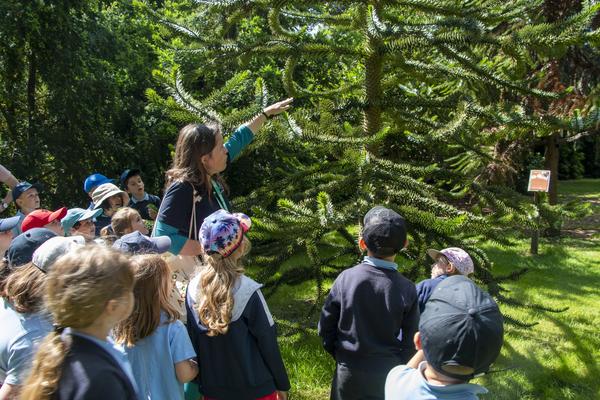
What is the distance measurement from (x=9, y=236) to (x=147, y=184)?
4.19 meters

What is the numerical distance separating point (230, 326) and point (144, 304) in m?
0.40

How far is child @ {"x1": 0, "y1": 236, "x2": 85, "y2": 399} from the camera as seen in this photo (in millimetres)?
2254

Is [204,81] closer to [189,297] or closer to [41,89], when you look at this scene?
[41,89]

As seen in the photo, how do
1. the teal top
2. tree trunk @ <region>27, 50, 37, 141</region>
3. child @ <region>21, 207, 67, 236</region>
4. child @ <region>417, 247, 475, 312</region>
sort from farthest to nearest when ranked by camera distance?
tree trunk @ <region>27, 50, 37, 141</region> < child @ <region>417, 247, 475, 312</region> < child @ <region>21, 207, 67, 236</region> < the teal top

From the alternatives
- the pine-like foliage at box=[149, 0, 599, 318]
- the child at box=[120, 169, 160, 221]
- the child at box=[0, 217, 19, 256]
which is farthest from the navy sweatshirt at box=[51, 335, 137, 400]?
the child at box=[120, 169, 160, 221]

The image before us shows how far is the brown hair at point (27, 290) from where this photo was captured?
228 centimetres

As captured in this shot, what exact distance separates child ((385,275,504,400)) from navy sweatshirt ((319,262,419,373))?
2.66ft

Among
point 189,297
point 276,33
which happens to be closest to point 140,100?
point 276,33

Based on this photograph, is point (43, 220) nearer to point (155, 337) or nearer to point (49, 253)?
point (49, 253)

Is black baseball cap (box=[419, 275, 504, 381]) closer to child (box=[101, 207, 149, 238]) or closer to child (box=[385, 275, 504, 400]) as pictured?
child (box=[385, 275, 504, 400])

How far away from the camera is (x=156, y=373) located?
2.33 metres

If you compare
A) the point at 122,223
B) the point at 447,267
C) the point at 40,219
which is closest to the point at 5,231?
the point at 40,219

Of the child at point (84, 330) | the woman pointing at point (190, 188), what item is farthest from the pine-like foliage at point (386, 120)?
the child at point (84, 330)

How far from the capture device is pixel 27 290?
7.48ft
